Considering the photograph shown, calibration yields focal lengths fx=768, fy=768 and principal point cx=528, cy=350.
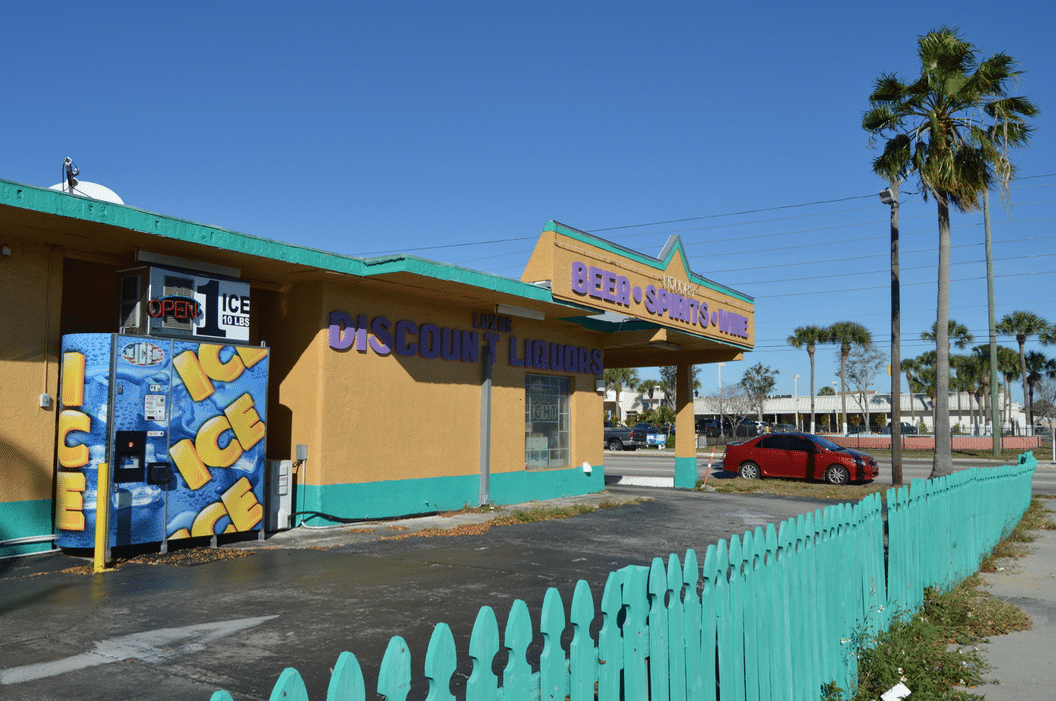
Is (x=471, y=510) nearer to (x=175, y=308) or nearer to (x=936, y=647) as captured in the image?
(x=175, y=308)

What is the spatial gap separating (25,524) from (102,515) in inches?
56.2

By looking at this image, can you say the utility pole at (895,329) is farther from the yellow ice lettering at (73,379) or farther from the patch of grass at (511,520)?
the yellow ice lettering at (73,379)

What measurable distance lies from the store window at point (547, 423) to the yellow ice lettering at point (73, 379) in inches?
356

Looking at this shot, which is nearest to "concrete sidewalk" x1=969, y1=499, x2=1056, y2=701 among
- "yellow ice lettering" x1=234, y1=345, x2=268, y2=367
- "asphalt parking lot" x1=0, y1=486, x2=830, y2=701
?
"asphalt parking lot" x1=0, y1=486, x2=830, y2=701

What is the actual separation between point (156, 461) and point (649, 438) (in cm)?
4132

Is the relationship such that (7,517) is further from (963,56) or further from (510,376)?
(963,56)

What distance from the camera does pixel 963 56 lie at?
19.3 m

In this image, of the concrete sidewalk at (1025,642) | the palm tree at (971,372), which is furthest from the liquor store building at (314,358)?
the palm tree at (971,372)

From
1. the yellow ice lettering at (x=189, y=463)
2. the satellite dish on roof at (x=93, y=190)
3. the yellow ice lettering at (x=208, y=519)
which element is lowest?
the yellow ice lettering at (x=208, y=519)

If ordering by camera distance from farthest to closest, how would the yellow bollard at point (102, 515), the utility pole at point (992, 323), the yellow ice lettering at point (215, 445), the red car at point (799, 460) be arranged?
the utility pole at point (992, 323)
the red car at point (799, 460)
the yellow ice lettering at point (215, 445)
the yellow bollard at point (102, 515)

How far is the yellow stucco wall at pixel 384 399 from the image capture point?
11.8 m

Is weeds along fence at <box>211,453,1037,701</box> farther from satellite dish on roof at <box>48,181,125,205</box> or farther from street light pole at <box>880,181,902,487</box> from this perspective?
street light pole at <box>880,181,902,487</box>

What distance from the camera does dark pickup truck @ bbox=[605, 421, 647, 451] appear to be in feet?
154

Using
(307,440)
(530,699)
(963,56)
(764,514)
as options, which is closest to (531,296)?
(307,440)
